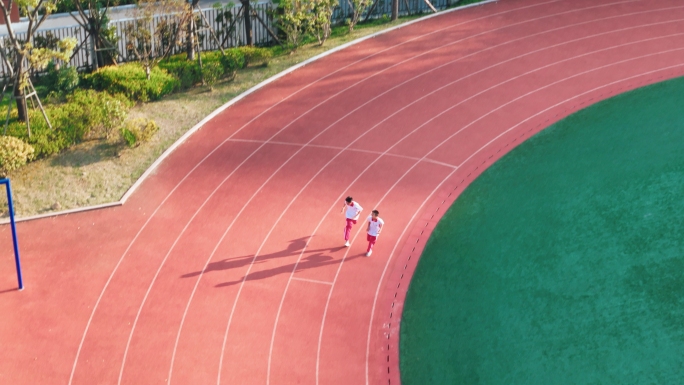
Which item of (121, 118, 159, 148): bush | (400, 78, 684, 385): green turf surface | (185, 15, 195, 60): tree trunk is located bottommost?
(400, 78, 684, 385): green turf surface

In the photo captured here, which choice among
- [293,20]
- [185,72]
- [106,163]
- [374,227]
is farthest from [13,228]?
[293,20]

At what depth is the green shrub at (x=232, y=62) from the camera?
22891 mm

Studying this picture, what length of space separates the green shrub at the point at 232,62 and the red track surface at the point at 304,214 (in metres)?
1.39

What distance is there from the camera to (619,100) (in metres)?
21.6

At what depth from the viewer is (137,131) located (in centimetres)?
1952

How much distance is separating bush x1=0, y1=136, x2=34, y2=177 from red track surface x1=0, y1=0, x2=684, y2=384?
177 cm

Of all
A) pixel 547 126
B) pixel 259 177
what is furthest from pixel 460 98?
pixel 259 177

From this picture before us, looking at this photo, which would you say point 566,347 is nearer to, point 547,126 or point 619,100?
point 547,126

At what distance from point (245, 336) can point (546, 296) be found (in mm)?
5507

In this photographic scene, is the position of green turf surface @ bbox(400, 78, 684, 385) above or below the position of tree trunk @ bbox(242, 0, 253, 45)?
below

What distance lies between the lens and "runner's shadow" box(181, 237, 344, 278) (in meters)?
16.0

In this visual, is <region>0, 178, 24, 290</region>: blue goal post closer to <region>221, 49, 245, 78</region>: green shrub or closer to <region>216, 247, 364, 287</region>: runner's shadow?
<region>216, 247, 364, 287</region>: runner's shadow

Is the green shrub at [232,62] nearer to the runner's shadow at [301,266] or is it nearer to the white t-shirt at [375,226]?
the runner's shadow at [301,266]

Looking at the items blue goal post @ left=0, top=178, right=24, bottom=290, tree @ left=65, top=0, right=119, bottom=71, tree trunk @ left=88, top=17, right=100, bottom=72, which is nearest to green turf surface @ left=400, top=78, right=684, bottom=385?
blue goal post @ left=0, top=178, right=24, bottom=290
